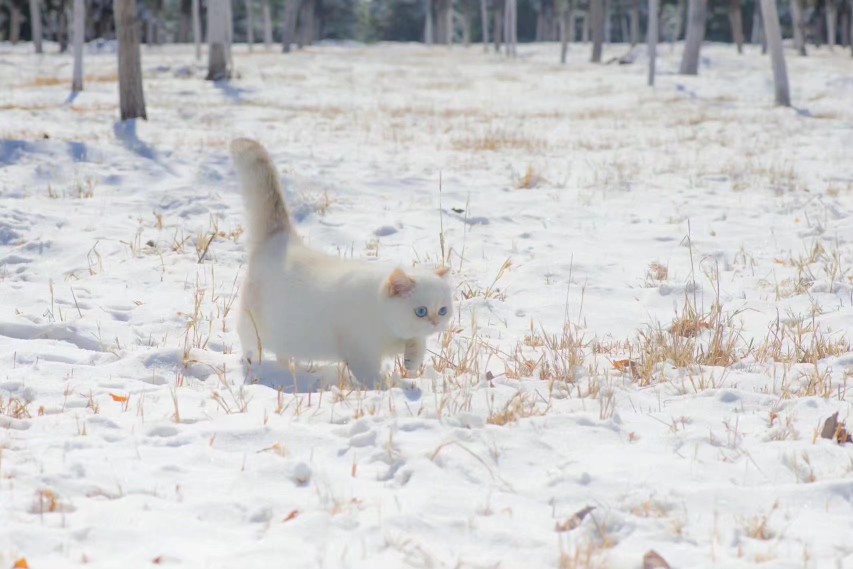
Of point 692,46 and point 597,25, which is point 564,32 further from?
point 692,46

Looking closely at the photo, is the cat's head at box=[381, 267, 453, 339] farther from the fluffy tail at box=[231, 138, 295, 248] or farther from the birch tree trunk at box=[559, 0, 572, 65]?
the birch tree trunk at box=[559, 0, 572, 65]

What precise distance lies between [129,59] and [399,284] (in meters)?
12.7

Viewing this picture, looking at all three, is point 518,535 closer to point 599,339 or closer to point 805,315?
point 599,339

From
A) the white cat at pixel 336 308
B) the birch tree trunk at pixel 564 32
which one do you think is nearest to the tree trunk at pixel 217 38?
the birch tree trunk at pixel 564 32

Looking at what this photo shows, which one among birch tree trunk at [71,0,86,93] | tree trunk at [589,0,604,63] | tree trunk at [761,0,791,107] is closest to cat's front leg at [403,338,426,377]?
birch tree trunk at [71,0,86,93]

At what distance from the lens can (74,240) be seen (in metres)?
7.40

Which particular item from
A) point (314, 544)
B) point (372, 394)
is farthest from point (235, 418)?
point (314, 544)

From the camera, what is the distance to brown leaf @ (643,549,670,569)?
264cm

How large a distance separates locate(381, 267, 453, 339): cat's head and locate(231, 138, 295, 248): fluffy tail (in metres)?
0.93

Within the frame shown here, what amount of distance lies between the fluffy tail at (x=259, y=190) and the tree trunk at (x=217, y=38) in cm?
2298

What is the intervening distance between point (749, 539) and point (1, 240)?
6439 mm

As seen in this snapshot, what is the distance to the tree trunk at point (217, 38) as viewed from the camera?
Result: 26344 mm

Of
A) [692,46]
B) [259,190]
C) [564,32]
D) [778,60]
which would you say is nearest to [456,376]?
[259,190]

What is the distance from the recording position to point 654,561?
8.73ft
